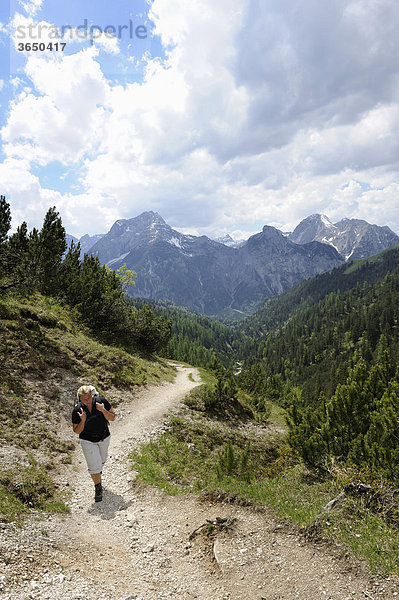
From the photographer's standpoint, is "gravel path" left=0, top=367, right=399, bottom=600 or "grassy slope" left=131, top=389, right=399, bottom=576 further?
"grassy slope" left=131, top=389, right=399, bottom=576

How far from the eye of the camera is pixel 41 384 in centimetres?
1600

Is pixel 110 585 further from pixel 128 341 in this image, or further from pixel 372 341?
pixel 372 341

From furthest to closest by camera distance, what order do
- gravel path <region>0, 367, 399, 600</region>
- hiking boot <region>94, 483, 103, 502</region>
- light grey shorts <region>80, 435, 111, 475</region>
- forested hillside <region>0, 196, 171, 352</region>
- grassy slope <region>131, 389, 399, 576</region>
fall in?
1. forested hillside <region>0, 196, 171, 352</region>
2. hiking boot <region>94, 483, 103, 502</region>
3. light grey shorts <region>80, 435, 111, 475</region>
4. grassy slope <region>131, 389, 399, 576</region>
5. gravel path <region>0, 367, 399, 600</region>

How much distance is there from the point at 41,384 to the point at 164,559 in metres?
12.5

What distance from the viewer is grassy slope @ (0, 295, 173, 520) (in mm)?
9016

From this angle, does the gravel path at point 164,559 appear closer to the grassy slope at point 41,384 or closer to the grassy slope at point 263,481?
the grassy slope at point 263,481

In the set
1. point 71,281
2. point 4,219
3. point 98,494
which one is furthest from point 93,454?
point 71,281

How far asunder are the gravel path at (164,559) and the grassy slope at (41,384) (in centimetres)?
143

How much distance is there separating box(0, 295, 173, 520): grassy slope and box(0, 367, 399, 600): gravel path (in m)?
1.43

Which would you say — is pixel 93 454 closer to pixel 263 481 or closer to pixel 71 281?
pixel 263 481

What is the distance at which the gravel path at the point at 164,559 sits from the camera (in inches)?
200

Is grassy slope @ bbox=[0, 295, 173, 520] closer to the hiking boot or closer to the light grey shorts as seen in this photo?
the hiking boot

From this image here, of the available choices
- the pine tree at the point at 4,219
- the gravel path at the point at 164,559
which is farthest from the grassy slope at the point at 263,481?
the pine tree at the point at 4,219

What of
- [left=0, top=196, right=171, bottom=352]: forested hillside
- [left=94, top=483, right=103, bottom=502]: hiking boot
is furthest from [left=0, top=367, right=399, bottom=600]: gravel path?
[left=0, top=196, right=171, bottom=352]: forested hillside
